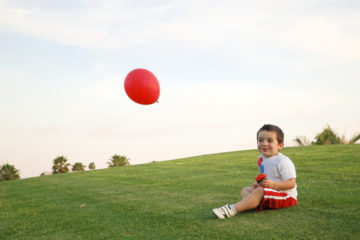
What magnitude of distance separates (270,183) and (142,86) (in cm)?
332

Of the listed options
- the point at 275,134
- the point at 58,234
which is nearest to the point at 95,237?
the point at 58,234

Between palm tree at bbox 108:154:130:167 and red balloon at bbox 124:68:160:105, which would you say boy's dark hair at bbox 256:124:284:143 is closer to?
red balloon at bbox 124:68:160:105

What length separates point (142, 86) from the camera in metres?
5.93

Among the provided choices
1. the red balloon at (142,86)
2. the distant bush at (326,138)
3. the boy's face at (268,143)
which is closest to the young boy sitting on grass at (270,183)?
the boy's face at (268,143)

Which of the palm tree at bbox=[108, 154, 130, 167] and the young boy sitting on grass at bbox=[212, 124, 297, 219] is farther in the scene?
the palm tree at bbox=[108, 154, 130, 167]

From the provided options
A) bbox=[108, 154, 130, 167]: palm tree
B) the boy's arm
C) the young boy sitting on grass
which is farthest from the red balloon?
bbox=[108, 154, 130, 167]: palm tree

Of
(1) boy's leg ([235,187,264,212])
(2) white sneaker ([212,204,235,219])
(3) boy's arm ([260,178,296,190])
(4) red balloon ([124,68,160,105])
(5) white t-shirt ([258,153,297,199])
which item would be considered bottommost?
(2) white sneaker ([212,204,235,219])

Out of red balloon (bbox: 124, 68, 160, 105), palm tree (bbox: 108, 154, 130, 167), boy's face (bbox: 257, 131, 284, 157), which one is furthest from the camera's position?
palm tree (bbox: 108, 154, 130, 167)

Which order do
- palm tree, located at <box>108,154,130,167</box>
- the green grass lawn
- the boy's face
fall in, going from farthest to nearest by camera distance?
palm tree, located at <box>108,154,130,167</box> < the boy's face < the green grass lawn

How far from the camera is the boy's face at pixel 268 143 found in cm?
362

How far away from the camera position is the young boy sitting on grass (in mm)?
3377

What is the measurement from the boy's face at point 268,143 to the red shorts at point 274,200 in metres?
0.43

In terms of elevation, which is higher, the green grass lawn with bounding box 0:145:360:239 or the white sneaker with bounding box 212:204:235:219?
the white sneaker with bounding box 212:204:235:219

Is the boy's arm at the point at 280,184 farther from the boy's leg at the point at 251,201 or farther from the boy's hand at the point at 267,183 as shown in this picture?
the boy's leg at the point at 251,201
